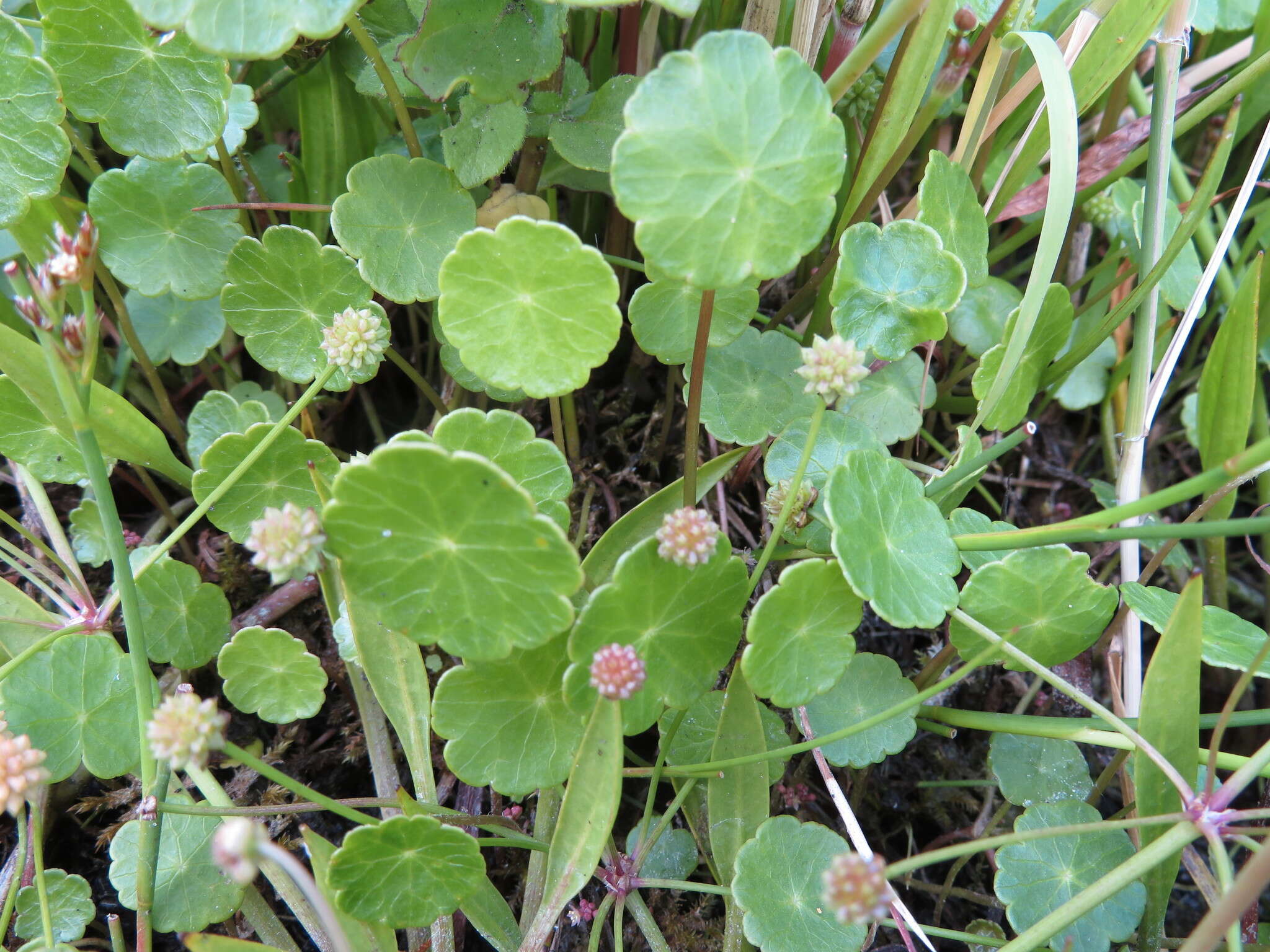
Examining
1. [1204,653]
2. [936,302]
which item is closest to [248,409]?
[936,302]

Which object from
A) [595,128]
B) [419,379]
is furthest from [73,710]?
[595,128]

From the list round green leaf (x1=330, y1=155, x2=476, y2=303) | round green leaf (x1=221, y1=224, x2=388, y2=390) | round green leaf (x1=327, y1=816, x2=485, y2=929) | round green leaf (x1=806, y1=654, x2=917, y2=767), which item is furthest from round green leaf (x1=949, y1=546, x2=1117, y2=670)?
round green leaf (x1=221, y1=224, x2=388, y2=390)

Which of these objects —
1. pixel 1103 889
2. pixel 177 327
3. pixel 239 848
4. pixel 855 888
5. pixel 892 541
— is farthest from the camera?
pixel 177 327

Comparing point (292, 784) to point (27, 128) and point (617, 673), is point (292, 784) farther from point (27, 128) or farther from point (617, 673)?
point (27, 128)

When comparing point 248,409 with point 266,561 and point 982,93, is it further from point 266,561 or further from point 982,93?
point 982,93

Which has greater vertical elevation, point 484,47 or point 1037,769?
point 484,47

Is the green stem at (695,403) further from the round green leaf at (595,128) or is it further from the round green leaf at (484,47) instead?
the round green leaf at (484,47)

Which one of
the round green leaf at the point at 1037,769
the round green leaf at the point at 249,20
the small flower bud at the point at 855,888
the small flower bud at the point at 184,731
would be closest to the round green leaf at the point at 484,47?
the round green leaf at the point at 249,20
